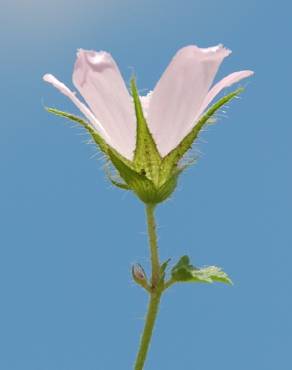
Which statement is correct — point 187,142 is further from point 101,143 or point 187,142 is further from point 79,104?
point 79,104

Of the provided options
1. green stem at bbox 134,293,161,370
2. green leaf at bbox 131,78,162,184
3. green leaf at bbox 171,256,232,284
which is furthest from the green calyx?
green stem at bbox 134,293,161,370

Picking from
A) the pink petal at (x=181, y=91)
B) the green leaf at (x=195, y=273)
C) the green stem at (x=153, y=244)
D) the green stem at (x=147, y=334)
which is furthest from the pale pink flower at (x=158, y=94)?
the green stem at (x=147, y=334)

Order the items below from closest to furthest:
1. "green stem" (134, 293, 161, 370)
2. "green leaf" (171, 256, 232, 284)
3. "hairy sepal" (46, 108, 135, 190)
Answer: "green stem" (134, 293, 161, 370) < "green leaf" (171, 256, 232, 284) < "hairy sepal" (46, 108, 135, 190)

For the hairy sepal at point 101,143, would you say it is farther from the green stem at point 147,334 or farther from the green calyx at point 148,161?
the green stem at point 147,334

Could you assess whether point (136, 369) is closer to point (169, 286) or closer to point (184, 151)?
point (169, 286)

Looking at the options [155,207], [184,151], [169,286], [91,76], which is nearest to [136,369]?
[169,286]

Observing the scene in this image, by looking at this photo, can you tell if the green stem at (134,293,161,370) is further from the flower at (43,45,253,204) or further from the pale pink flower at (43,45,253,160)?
the pale pink flower at (43,45,253,160)

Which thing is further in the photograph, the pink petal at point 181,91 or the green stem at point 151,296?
the pink petal at point 181,91
